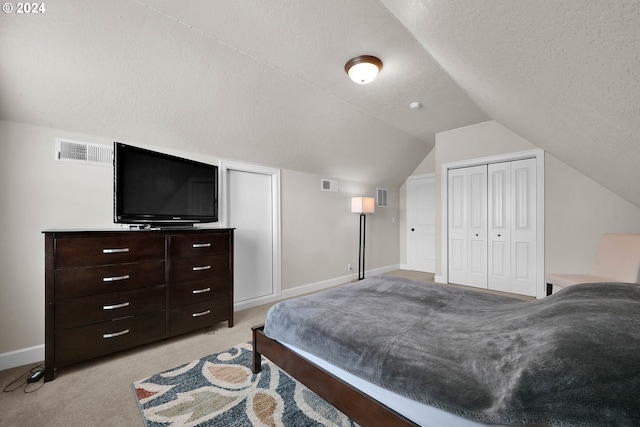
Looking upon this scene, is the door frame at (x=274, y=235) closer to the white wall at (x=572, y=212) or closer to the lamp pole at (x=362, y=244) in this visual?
the lamp pole at (x=362, y=244)

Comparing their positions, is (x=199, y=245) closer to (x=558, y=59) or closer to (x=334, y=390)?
(x=334, y=390)

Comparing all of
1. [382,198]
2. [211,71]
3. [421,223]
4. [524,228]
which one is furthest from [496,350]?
[421,223]

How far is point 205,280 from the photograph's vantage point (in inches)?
103

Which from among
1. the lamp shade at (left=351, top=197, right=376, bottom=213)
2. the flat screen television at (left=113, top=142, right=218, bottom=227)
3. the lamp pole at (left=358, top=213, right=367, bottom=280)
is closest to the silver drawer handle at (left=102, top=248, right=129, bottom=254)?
the flat screen television at (left=113, top=142, right=218, bottom=227)

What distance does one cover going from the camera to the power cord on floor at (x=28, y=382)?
1.77 metres

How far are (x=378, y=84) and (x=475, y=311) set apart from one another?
2579 millimetres

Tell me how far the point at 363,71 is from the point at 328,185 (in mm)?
2296

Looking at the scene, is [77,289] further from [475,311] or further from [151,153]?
[475,311]

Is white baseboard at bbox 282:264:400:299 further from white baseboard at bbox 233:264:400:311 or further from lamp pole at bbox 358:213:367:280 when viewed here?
lamp pole at bbox 358:213:367:280

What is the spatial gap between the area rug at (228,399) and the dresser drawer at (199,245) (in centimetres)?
97

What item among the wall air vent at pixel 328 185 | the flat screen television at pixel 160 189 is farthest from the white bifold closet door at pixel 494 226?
the flat screen television at pixel 160 189

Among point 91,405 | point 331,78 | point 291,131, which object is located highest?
point 331,78

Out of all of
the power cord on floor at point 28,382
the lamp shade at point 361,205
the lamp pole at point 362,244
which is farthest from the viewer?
the lamp pole at point 362,244

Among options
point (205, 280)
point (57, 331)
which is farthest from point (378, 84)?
point (57, 331)
